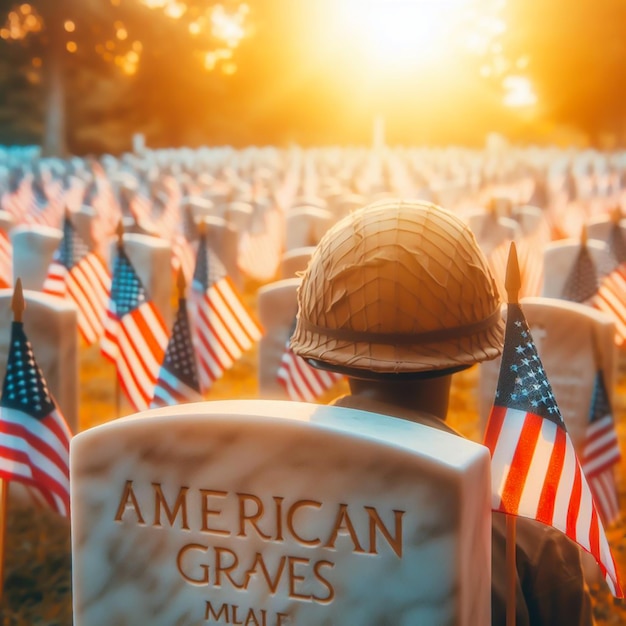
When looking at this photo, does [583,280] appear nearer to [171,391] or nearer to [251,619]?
[171,391]

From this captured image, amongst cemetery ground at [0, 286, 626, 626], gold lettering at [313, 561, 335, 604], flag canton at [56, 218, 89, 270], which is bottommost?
cemetery ground at [0, 286, 626, 626]

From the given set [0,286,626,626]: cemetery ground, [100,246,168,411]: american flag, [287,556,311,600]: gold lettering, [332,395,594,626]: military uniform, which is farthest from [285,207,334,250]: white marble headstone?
[287,556,311,600]: gold lettering

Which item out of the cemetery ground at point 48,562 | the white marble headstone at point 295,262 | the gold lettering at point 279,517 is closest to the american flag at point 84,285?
the cemetery ground at point 48,562

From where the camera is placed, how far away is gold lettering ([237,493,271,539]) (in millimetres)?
1918

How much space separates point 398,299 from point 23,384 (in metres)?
1.83

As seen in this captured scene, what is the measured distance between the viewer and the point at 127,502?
6.61 ft

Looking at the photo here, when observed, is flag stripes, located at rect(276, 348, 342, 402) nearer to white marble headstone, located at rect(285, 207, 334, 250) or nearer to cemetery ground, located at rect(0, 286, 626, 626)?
cemetery ground, located at rect(0, 286, 626, 626)

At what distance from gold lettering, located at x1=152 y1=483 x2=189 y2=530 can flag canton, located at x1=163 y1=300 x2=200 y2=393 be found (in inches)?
97.0

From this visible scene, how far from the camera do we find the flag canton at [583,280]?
18.8 ft

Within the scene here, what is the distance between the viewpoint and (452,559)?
177 centimetres

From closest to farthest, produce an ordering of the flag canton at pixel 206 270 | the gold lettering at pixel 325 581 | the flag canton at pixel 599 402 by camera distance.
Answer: the gold lettering at pixel 325 581, the flag canton at pixel 599 402, the flag canton at pixel 206 270

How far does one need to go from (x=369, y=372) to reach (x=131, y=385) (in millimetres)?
3094

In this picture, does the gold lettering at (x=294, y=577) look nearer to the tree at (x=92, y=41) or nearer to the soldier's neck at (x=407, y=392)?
the soldier's neck at (x=407, y=392)

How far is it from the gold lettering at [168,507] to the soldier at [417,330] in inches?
18.6
